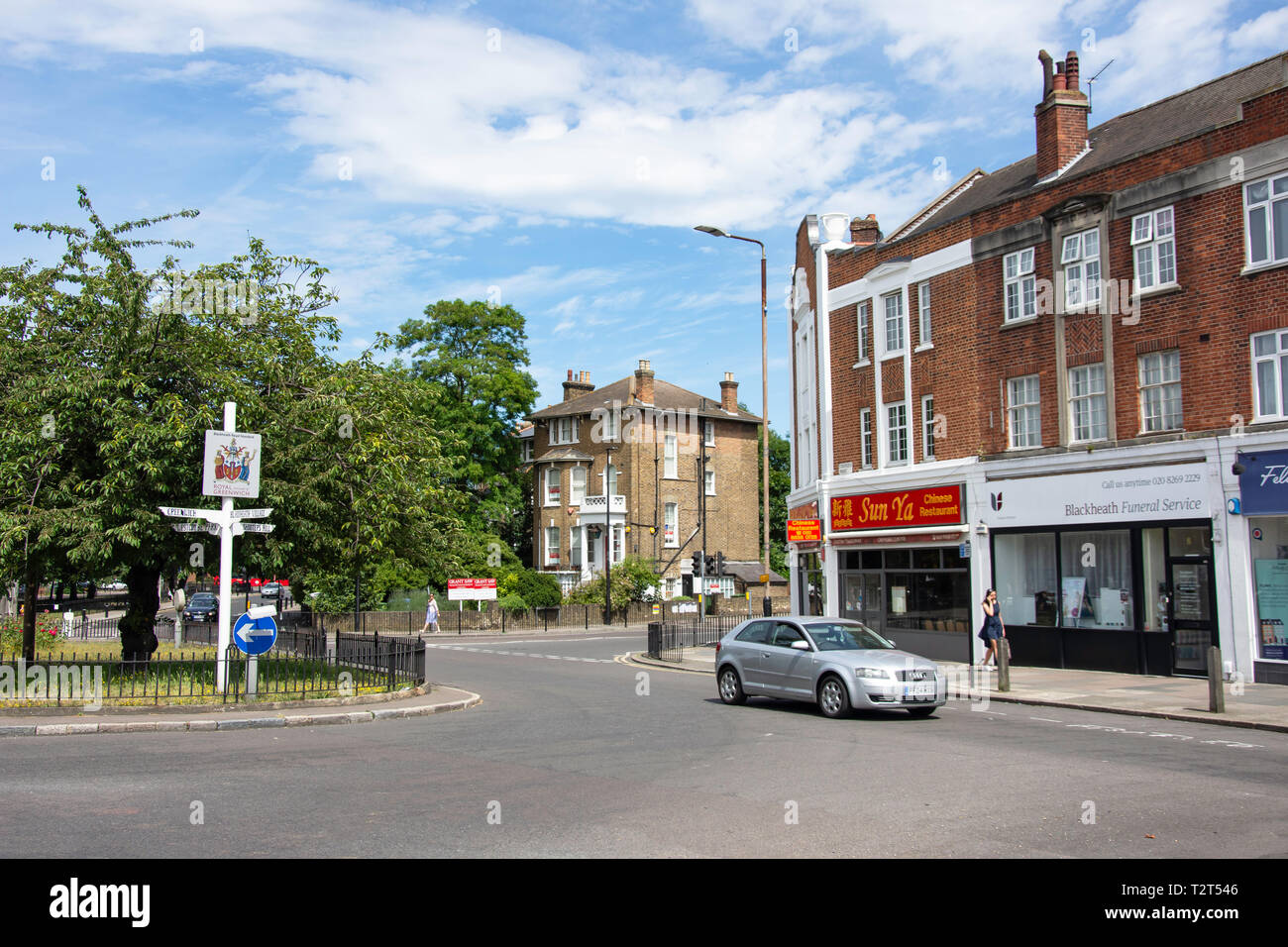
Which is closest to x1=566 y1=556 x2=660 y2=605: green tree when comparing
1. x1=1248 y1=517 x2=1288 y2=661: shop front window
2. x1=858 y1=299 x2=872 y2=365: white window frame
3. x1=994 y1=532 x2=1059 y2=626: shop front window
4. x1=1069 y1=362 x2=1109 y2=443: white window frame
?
x1=858 y1=299 x2=872 y2=365: white window frame

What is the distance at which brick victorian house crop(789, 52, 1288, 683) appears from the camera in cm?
2041

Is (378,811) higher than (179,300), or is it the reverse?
(179,300)

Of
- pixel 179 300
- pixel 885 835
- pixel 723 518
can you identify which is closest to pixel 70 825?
pixel 885 835

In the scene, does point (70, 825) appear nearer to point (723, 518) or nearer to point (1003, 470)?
point (1003, 470)

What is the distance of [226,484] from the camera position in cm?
1638

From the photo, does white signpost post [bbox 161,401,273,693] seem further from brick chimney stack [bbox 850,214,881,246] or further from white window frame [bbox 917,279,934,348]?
→ brick chimney stack [bbox 850,214,881,246]

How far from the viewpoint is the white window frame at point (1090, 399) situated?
23250mm

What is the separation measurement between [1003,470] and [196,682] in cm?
1808

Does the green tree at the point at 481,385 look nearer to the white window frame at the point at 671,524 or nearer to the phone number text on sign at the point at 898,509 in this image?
the white window frame at the point at 671,524

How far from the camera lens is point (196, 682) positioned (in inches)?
741

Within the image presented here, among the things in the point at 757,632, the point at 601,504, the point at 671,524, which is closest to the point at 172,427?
the point at 757,632

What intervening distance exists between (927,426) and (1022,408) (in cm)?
307

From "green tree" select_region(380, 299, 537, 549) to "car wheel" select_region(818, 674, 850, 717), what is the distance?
143 feet

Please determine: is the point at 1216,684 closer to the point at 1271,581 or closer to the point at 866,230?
the point at 1271,581
